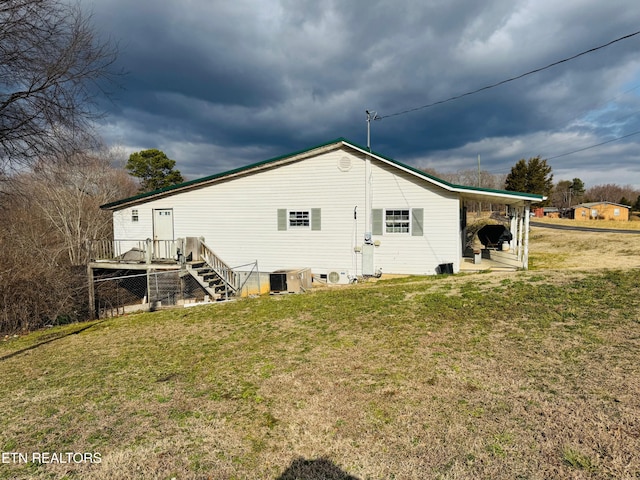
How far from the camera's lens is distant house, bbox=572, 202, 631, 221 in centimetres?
5719

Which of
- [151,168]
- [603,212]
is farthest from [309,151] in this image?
[603,212]

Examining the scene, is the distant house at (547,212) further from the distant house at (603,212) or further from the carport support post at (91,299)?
the carport support post at (91,299)

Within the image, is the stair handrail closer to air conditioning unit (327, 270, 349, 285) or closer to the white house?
the white house

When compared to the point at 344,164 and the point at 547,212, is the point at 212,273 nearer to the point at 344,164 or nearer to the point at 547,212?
the point at 344,164

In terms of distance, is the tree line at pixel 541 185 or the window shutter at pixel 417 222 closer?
the window shutter at pixel 417 222

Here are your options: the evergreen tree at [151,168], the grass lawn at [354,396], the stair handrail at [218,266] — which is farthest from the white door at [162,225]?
the evergreen tree at [151,168]

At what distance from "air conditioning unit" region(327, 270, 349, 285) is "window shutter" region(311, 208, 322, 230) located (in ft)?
6.49

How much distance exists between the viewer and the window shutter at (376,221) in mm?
13125

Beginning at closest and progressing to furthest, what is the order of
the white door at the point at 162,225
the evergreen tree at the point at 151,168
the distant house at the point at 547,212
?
the white door at the point at 162,225 → the evergreen tree at the point at 151,168 → the distant house at the point at 547,212

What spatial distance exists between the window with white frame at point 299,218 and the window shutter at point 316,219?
209 mm

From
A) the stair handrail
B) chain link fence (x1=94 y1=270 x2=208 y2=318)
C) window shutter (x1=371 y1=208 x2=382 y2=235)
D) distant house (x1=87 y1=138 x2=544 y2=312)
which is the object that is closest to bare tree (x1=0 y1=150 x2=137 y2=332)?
chain link fence (x1=94 y1=270 x2=208 y2=318)

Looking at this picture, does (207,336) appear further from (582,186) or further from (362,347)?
(582,186)

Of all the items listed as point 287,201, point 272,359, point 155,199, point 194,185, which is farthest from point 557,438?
point 155,199

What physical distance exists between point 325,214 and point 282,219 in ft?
6.34
